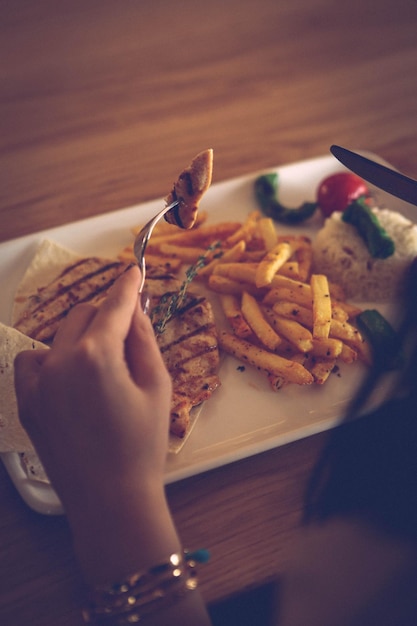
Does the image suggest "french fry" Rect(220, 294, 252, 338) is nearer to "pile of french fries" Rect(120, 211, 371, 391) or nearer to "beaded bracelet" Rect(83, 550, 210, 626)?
"pile of french fries" Rect(120, 211, 371, 391)

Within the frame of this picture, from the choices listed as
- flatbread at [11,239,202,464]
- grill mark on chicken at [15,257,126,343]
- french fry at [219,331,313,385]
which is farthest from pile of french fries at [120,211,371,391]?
flatbread at [11,239,202,464]

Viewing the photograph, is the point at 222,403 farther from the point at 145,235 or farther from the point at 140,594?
the point at 140,594

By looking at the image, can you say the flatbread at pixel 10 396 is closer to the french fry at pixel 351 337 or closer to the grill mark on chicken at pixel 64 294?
the grill mark on chicken at pixel 64 294

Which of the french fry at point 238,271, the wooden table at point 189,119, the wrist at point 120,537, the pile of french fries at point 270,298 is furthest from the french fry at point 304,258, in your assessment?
the wrist at point 120,537

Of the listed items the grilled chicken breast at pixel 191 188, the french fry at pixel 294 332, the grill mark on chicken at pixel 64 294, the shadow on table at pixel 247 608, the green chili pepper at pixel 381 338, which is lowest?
the shadow on table at pixel 247 608

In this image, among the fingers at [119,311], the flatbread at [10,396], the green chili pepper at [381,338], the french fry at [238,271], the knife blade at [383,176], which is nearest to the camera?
the fingers at [119,311]
